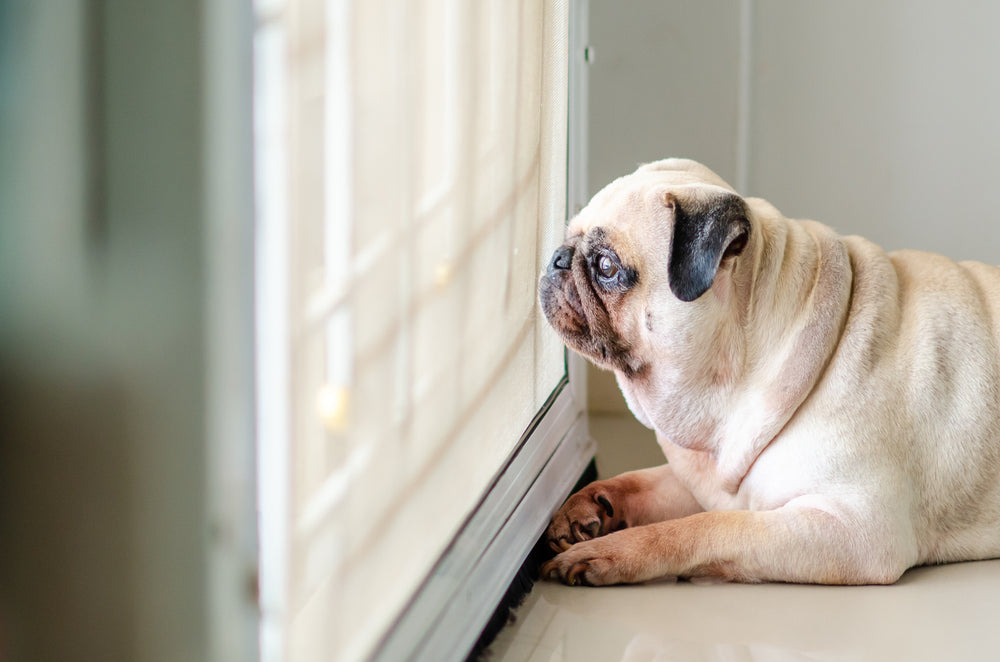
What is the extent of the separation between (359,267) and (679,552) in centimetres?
66

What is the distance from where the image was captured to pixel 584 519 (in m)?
1.32

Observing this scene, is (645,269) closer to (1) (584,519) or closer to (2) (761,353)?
(2) (761,353)

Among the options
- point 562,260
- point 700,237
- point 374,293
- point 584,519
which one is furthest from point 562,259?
point 374,293

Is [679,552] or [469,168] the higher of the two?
[469,168]

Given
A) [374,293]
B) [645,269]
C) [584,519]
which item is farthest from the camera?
[584,519]

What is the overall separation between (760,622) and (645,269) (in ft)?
1.42

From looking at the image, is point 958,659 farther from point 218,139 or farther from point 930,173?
point 930,173

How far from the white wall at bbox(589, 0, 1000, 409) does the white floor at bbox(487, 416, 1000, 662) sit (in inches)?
39.9

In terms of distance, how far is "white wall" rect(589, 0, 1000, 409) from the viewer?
2.14 metres

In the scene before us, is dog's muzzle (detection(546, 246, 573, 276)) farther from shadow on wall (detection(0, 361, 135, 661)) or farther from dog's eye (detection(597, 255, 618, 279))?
shadow on wall (detection(0, 361, 135, 661))

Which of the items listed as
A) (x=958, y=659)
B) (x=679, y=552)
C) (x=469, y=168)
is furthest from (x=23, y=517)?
(x=958, y=659)

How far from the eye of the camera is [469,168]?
1004 millimetres

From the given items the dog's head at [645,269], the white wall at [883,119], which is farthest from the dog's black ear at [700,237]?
the white wall at [883,119]

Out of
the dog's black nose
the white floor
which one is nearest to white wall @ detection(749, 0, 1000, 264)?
the dog's black nose
